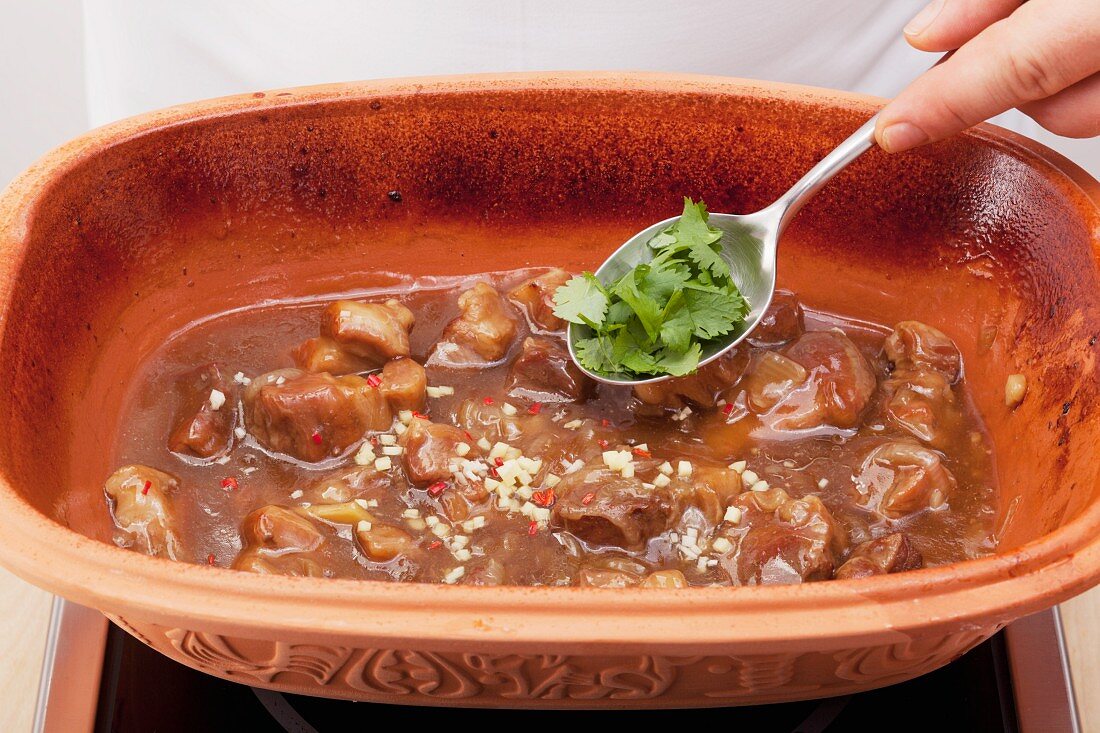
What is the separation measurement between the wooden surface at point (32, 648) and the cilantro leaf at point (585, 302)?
97 cm

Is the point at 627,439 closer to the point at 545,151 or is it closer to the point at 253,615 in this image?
the point at 545,151

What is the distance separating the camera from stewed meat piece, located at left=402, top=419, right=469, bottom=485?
5.28 ft

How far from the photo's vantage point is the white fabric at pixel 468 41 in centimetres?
234

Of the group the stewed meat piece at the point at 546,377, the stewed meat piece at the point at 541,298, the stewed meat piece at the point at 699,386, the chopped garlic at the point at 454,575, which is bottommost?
the chopped garlic at the point at 454,575

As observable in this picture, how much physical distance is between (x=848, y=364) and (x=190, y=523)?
3.91 ft

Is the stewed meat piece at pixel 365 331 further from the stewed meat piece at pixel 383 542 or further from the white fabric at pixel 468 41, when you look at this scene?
the white fabric at pixel 468 41

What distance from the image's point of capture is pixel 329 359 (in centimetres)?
181

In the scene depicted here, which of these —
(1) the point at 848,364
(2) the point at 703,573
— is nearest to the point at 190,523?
(2) the point at 703,573

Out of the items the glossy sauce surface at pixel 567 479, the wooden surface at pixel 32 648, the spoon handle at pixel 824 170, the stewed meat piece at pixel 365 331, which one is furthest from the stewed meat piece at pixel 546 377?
the wooden surface at pixel 32 648

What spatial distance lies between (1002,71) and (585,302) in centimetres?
75

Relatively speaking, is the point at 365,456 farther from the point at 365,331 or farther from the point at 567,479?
the point at 567,479

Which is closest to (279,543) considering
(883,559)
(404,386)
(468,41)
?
(404,386)

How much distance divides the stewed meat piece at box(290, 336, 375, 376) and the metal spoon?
0.41m

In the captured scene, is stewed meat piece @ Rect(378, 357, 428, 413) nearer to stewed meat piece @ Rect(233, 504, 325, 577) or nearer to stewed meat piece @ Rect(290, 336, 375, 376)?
stewed meat piece @ Rect(290, 336, 375, 376)
